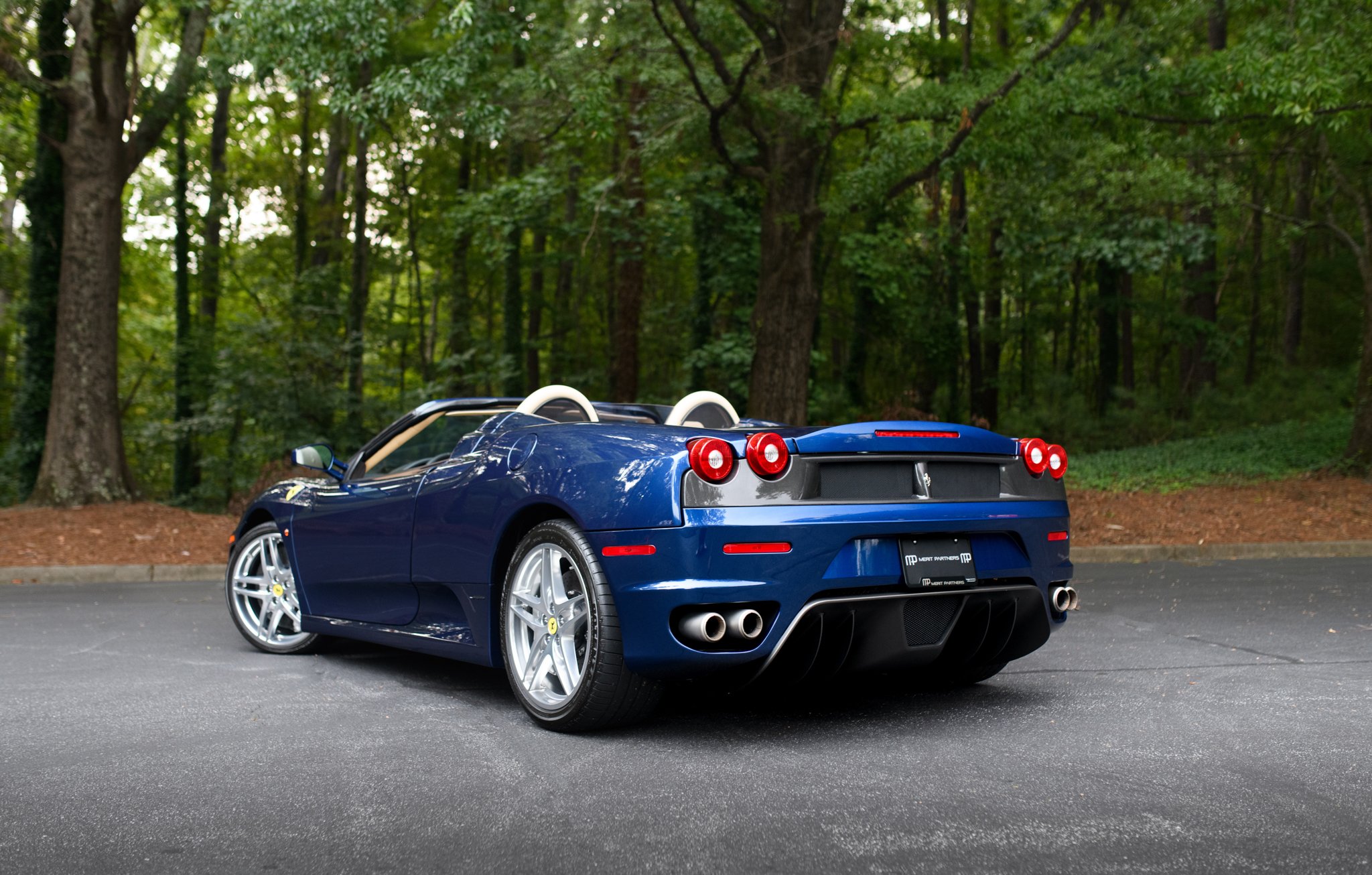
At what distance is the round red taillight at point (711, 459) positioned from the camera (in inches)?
153

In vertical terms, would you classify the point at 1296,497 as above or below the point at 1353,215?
below

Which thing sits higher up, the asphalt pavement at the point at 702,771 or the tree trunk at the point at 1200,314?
the tree trunk at the point at 1200,314

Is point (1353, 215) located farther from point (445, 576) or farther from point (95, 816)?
point (95, 816)

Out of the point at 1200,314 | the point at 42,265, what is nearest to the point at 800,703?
the point at 42,265

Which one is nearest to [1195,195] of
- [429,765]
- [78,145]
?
[78,145]

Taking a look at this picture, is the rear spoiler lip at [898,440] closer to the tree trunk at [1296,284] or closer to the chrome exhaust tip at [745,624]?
the chrome exhaust tip at [745,624]

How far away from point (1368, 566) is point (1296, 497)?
15.4 feet

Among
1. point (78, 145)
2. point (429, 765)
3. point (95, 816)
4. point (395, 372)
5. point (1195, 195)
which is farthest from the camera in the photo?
point (395, 372)

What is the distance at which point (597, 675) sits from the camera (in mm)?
4023

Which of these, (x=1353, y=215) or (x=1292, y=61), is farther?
(x=1353, y=215)

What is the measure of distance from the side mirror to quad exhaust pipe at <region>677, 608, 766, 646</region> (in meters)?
2.44

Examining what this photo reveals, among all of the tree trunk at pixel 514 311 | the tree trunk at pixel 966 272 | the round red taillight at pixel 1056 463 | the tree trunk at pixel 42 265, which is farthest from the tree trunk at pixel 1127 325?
the round red taillight at pixel 1056 463

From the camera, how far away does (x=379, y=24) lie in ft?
41.1

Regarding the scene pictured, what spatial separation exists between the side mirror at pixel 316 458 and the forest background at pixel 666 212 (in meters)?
6.42
